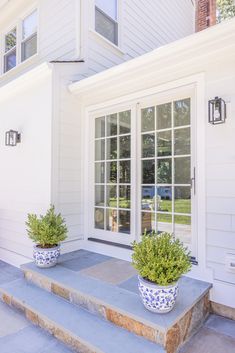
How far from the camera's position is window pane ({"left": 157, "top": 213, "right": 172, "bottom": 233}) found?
3453mm

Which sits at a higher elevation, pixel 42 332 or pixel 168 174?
pixel 168 174

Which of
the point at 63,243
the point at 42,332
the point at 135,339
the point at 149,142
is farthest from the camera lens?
the point at 63,243

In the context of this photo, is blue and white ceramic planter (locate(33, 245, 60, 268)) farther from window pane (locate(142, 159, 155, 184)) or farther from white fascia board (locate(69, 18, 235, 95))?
white fascia board (locate(69, 18, 235, 95))

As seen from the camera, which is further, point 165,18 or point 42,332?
point 165,18

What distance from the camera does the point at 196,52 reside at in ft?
9.29

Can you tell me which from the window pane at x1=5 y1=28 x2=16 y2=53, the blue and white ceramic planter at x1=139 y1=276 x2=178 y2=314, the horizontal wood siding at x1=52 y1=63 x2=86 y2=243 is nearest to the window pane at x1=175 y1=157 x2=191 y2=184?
the blue and white ceramic planter at x1=139 y1=276 x2=178 y2=314

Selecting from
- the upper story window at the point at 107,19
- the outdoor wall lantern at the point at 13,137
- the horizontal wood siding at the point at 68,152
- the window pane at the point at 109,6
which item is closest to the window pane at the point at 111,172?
the horizontal wood siding at the point at 68,152

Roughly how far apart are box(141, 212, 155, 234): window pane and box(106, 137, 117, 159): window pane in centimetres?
102

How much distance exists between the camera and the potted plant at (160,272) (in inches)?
88.8

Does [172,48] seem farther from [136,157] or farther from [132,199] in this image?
[132,199]

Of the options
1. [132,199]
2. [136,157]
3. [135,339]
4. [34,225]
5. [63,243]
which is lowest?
[135,339]

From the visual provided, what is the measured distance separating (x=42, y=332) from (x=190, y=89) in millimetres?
3078

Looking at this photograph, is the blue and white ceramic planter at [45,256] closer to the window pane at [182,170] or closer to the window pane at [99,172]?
the window pane at [99,172]

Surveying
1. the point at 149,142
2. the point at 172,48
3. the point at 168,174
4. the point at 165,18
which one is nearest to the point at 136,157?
the point at 149,142
